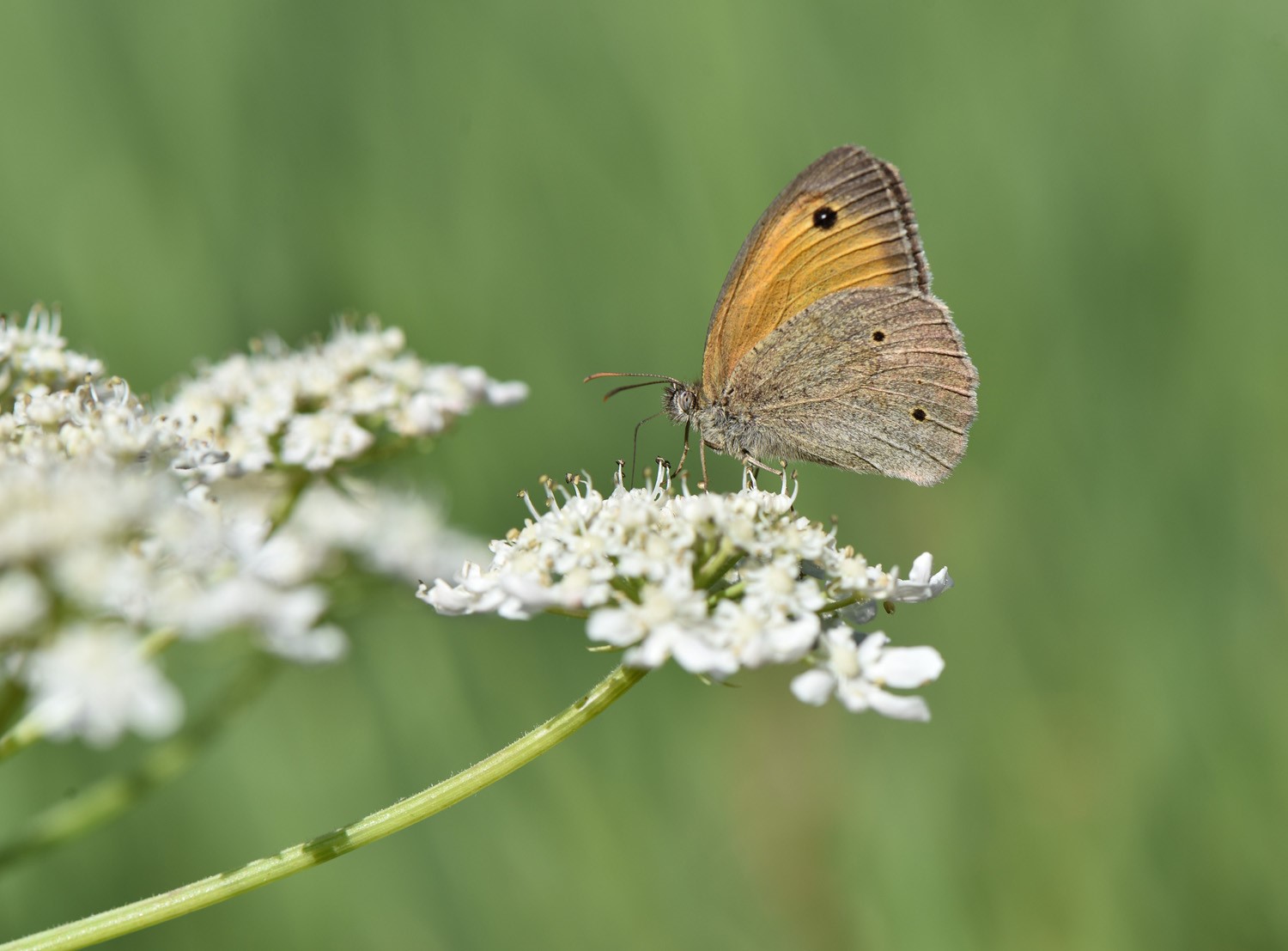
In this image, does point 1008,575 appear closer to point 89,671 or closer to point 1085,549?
point 1085,549

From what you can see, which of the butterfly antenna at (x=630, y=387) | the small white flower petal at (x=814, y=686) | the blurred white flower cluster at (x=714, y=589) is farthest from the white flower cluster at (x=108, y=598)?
the butterfly antenna at (x=630, y=387)

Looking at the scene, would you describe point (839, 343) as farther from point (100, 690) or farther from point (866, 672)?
point (100, 690)

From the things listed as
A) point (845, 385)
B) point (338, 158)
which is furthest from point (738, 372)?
point (338, 158)

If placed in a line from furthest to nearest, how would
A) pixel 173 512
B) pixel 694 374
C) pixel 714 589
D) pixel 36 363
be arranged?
pixel 694 374, pixel 36 363, pixel 714 589, pixel 173 512

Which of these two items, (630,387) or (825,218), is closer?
(825,218)

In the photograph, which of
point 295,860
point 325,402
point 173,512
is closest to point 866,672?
point 295,860

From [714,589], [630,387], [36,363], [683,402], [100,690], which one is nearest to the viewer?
[100,690]

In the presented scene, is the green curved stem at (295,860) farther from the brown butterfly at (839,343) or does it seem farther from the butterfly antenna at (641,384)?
the butterfly antenna at (641,384)
